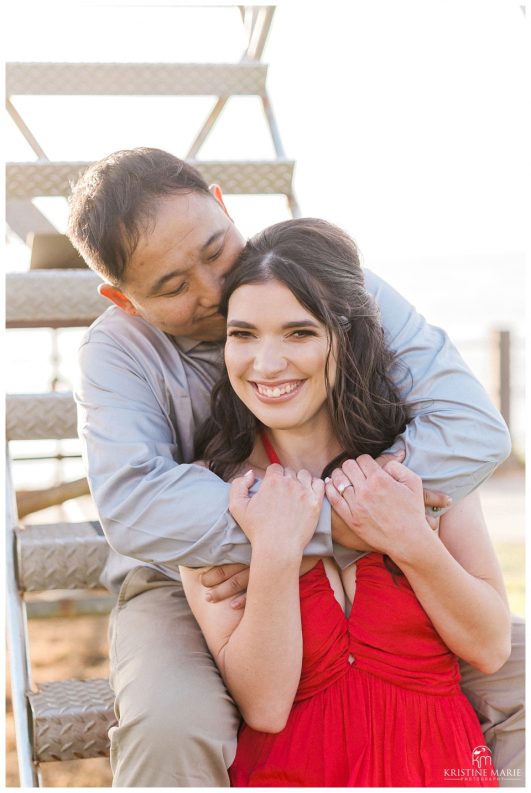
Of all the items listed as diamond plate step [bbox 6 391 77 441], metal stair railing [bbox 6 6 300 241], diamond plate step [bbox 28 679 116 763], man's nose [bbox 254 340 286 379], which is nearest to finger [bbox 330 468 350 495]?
man's nose [bbox 254 340 286 379]

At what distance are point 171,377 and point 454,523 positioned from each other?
2.44 feet

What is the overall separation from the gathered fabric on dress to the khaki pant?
0.36ft

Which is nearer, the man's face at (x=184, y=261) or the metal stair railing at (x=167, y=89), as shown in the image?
the man's face at (x=184, y=261)

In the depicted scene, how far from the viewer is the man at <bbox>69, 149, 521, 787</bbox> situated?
5.76 ft

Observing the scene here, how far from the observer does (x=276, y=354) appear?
181 centimetres

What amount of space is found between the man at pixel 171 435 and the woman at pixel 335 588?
63 mm

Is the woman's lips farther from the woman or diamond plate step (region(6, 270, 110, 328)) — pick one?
diamond plate step (region(6, 270, 110, 328))

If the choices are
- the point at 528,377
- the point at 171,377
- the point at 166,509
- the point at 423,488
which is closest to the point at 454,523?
the point at 423,488

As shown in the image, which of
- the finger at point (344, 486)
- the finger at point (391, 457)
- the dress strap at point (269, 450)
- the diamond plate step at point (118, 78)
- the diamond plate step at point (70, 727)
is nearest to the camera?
the finger at point (344, 486)

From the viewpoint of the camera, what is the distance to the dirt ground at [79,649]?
3328 millimetres

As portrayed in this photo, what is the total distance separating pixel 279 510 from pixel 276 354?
0.30m

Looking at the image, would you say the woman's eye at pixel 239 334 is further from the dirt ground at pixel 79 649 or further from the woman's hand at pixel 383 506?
the dirt ground at pixel 79 649

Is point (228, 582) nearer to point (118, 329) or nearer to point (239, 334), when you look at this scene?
point (239, 334)

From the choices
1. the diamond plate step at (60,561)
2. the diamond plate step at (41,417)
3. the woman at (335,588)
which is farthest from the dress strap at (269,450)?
the diamond plate step at (41,417)
